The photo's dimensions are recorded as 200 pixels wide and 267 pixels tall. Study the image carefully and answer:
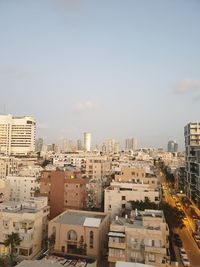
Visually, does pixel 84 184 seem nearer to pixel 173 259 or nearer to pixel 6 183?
pixel 6 183

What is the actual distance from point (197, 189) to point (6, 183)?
58.3ft

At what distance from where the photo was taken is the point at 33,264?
10078mm

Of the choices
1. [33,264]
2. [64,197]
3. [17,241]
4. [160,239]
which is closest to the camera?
[33,264]

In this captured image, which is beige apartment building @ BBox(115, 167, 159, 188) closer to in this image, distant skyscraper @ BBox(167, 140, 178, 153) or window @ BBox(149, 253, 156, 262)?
window @ BBox(149, 253, 156, 262)

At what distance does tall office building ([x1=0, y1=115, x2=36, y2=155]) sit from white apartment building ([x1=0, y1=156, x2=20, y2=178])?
2366 centimetres

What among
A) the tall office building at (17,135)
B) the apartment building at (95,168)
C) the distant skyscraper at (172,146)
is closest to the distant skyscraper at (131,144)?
the distant skyscraper at (172,146)

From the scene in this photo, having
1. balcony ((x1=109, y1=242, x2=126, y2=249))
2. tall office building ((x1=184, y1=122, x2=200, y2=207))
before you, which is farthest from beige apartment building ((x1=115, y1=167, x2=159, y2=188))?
balcony ((x1=109, y1=242, x2=126, y2=249))

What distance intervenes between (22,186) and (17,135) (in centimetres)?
3855

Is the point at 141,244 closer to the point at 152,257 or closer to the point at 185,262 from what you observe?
the point at 152,257

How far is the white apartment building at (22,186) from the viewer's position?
89.0 ft

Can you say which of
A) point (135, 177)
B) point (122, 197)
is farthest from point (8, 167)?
point (122, 197)

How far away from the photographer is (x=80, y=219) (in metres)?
15.8

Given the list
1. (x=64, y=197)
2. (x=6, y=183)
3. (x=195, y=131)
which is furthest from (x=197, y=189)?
(x=6, y=183)

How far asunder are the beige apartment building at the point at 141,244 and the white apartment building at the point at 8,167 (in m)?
27.1
